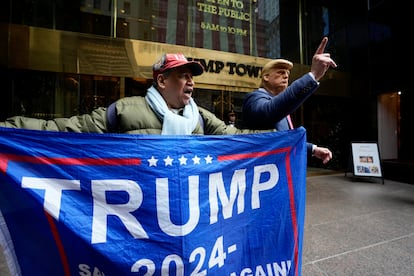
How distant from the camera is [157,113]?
1796mm

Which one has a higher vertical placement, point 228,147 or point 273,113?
point 273,113

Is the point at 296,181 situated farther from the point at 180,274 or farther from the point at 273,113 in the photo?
the point at 180,274

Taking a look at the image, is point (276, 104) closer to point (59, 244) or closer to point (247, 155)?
point (247, 155)

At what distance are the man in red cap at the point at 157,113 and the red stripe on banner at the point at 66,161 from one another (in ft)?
0.73

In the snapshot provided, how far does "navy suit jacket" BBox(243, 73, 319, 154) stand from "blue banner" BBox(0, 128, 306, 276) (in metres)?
0.44

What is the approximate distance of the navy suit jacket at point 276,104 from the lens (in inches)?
66.8

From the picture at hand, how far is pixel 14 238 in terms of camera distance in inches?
56.3

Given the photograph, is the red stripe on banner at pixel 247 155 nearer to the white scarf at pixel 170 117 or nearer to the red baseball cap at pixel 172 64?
the white scarf at pixel 170 117

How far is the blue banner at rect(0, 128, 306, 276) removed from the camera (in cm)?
140

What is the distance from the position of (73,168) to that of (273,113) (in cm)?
124

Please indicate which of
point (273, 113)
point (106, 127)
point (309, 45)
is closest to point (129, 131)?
point (106, 127)

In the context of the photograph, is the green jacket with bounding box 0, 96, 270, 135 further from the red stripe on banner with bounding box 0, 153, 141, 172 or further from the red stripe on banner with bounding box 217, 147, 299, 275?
the red stripe on banner with bounding box 217, 147, 299, 275

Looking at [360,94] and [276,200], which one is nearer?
[276,200]

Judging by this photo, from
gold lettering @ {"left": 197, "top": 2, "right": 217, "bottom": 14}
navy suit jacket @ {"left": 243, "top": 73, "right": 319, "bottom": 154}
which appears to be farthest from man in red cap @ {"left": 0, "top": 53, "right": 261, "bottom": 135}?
gold lettering @ {"left": 197, "top": 2, "right": 217, "bottom": 14}
